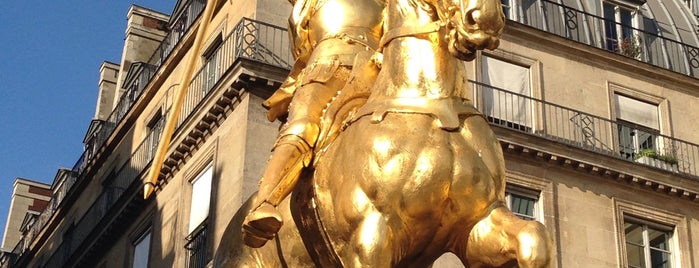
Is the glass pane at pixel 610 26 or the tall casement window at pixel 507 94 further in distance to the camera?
the glass pane at pixel 610 26

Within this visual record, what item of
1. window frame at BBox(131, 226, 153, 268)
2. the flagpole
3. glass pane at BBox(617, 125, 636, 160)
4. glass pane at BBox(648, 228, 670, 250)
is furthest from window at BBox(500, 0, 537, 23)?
the flagpole

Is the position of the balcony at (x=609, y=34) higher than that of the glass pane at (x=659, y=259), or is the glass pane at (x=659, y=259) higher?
the balcony at (x=609, y=34)

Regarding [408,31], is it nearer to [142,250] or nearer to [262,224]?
[262,224]

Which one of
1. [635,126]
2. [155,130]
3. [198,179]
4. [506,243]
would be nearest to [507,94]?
[635,126]

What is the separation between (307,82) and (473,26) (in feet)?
4.58

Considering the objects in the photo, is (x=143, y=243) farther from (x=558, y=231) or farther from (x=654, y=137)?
Answer: (x=654, y=137)

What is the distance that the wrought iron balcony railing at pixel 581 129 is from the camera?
23766mm

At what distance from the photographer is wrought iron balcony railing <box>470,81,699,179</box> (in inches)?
936

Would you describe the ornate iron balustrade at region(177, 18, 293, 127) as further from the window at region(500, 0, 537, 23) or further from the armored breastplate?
the armored breastplate

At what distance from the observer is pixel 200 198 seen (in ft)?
75.4

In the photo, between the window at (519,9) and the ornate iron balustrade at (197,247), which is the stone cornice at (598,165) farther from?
the ornate iron balustrade at (197,247)

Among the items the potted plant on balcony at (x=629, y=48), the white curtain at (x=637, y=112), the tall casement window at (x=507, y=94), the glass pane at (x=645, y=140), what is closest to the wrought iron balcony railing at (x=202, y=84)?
the tall casement window at (x=507, y=94)

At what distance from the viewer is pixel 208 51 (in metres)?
25.0

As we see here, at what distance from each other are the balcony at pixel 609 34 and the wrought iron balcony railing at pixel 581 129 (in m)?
1.88
